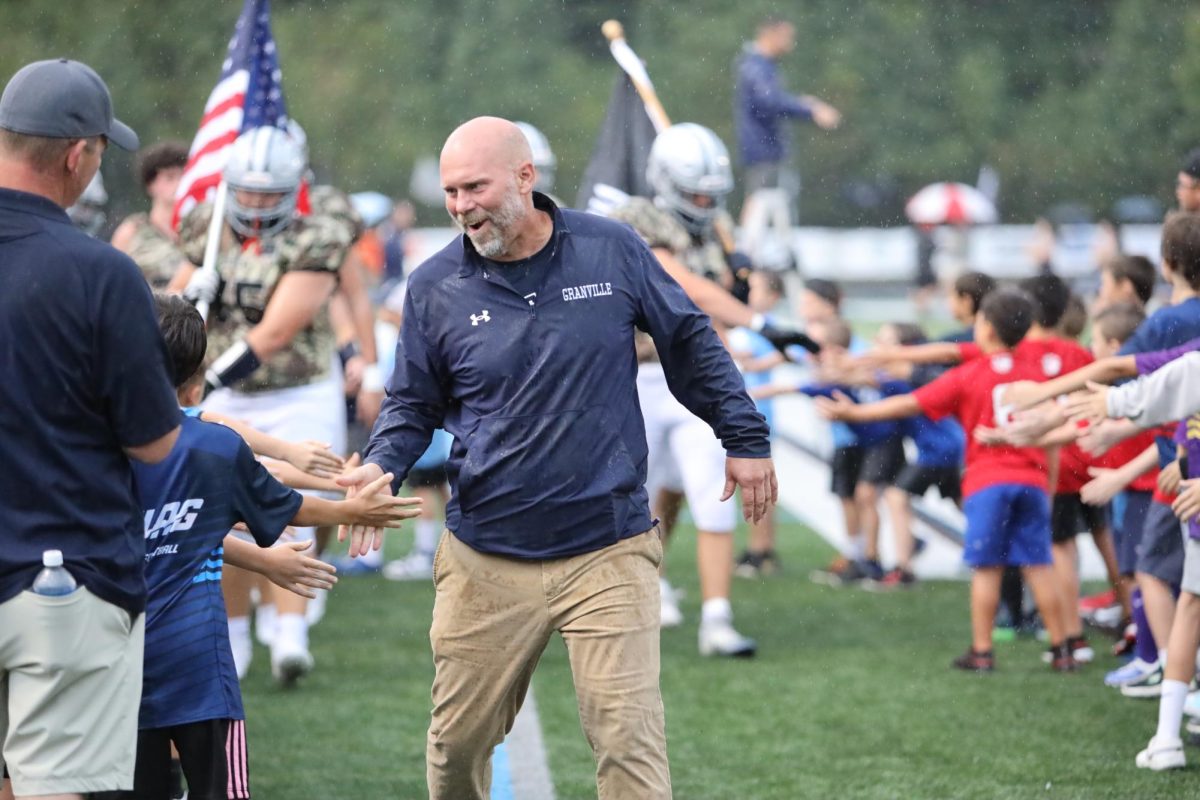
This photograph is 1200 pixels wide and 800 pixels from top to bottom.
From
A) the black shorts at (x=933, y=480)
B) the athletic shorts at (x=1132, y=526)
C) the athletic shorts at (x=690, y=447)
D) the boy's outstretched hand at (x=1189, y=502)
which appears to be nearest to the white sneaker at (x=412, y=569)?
the athletic shorts at (x=690, y=447)

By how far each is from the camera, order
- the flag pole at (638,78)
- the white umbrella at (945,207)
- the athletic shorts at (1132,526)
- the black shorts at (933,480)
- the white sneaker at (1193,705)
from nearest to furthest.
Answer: the white sneaker at (1193,705) → the athletic shorts at (1132,526) → the black shorts at (933,480) → the flag pole at (638,78) → the white umbrella at (945,207)

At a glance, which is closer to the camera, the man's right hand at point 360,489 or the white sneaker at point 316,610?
the man's right hand at point 360,489

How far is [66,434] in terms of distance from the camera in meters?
3.97

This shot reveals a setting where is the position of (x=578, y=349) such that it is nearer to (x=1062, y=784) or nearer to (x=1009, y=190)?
(x=1062, y=784)

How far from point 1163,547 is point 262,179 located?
160 inches

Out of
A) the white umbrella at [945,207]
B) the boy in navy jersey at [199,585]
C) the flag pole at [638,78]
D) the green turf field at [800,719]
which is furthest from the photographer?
the white umbrella at [945,207]

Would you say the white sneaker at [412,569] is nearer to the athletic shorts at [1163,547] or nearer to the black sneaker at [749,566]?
the black sneaker at [749,566]

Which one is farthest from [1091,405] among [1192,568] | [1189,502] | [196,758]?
[196,758]

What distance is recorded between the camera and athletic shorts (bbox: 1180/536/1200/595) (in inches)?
254

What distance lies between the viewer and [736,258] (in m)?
9.72

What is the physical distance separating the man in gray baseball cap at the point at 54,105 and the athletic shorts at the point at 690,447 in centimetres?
515

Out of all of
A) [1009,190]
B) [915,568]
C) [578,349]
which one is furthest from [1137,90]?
[578,349]

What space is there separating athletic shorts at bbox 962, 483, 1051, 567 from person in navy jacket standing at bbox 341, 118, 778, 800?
3432 mm

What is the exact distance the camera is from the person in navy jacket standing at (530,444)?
5.02 metres
